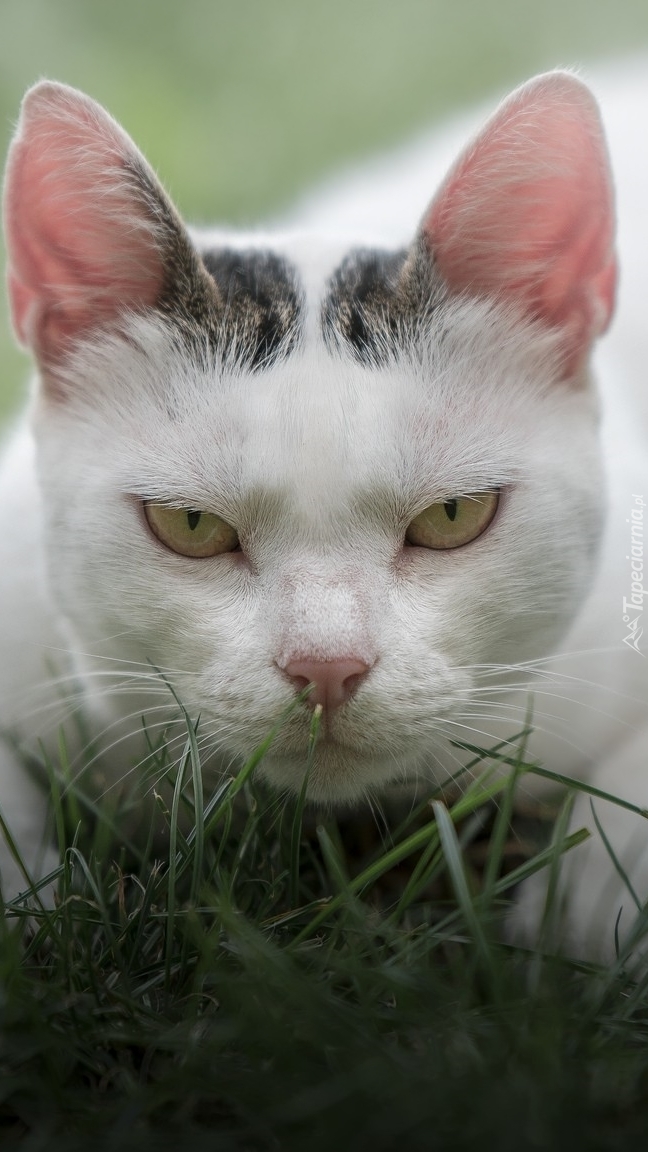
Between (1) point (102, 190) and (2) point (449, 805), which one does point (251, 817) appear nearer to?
(2) point (449, 805)

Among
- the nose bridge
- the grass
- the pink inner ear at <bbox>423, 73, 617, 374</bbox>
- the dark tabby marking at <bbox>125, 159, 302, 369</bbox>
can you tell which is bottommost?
the grass

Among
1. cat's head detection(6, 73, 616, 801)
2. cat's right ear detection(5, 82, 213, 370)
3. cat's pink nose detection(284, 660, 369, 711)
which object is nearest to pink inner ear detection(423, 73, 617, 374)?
cat's head detection(6, 73, 616, 801)

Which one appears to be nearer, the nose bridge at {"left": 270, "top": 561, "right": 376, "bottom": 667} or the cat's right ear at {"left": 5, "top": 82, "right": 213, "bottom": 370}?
the nose bridge at {"left": 270, "top": 561, "right": 376, "bottom": 667}

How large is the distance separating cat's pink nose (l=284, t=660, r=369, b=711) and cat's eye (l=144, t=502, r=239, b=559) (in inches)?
9.2

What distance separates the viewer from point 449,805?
1554 millimetres

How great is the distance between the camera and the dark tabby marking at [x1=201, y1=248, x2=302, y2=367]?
144cm

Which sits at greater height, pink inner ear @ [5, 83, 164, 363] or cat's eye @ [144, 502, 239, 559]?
pink inner ear @ [5, 83, 164, 363]

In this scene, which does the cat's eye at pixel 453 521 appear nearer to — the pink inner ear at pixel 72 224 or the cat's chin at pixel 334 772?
the cat's chin at pixel 334 772

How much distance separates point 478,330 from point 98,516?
2.05ft

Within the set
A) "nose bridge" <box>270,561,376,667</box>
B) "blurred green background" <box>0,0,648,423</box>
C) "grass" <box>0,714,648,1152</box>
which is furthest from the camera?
"blurred green background" <box>0,0,648,423</box>

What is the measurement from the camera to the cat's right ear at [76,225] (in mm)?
1373

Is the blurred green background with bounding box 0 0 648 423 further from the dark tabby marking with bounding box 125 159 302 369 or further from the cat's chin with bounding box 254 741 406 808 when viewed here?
the cat's chin with bounding box 254 741 406 808

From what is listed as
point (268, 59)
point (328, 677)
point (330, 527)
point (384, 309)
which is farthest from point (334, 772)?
point (268, 59)

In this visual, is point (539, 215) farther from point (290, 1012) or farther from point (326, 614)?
point (290, 1012)
